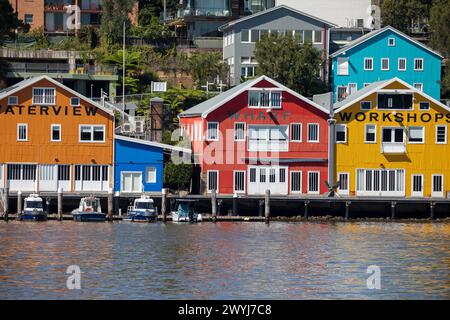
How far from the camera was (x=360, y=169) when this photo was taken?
10144 centimetres

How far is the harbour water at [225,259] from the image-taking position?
209 feet

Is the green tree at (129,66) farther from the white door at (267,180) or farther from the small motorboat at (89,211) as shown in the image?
the small motorboat at (89,211)

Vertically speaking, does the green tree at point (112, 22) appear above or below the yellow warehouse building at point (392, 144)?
above

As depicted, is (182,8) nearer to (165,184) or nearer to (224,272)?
(165,184)

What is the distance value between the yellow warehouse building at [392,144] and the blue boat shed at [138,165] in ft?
40.7

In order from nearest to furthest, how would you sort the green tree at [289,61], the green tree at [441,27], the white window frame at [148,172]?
the white window frame at [148,172] → the green tree at [289,61] → the green tree at [441,27]

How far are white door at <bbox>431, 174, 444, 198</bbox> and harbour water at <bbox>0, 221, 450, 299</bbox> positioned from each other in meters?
7.69

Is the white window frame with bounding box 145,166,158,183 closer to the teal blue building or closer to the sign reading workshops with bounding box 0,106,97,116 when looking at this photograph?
the sign reading workshops with bounding box 0,106,97,116

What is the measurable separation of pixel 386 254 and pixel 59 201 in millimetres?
22915

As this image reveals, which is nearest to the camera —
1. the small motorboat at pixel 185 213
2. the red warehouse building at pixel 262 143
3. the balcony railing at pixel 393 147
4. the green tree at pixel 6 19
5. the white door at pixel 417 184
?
the small motorboat at pixel 185 213

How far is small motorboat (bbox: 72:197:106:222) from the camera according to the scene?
91500 mm

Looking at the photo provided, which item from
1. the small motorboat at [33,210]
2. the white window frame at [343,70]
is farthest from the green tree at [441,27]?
the small motorboat at [33,210]
